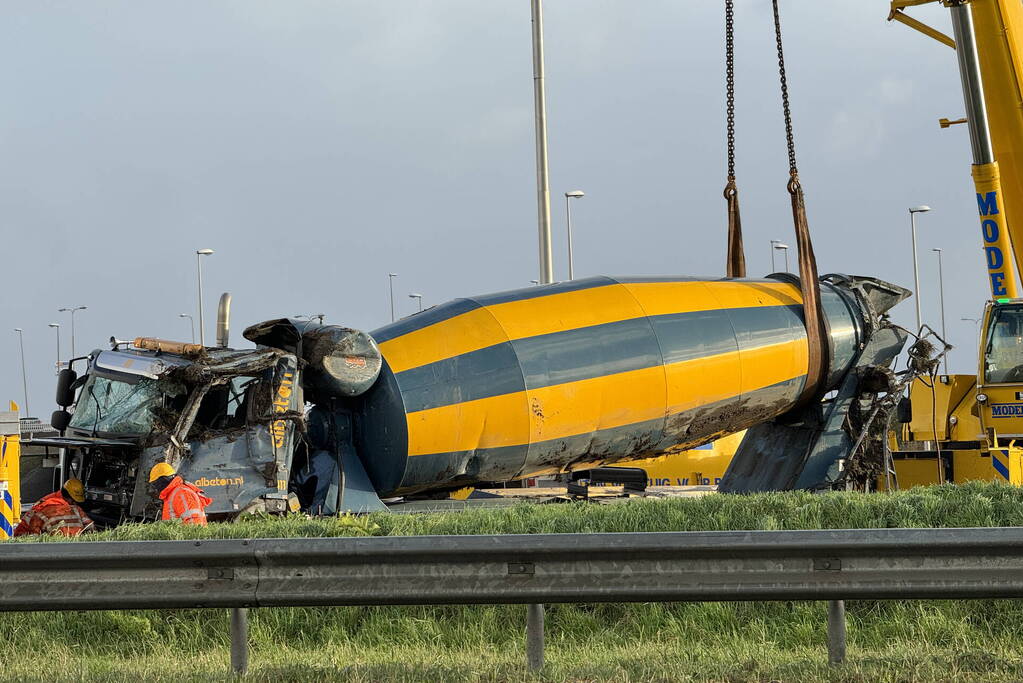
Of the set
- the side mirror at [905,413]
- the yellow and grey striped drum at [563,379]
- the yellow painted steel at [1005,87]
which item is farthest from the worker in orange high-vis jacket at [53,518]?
the yellow painted steel at [1005,87]

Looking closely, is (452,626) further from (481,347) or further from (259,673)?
(481,347)

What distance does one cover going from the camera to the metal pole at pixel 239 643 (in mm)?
5004

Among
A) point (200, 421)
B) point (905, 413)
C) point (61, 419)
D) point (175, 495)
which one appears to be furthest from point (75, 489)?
point (905, 413)

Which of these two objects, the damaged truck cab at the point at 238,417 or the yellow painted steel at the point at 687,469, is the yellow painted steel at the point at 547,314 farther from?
the yellow painted steel at the point at 687,469

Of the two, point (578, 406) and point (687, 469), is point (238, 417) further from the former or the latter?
point (687, 469)

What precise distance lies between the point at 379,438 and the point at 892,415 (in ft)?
18.2

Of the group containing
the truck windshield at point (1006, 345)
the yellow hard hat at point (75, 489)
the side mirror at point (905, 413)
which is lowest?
the yellow hard hat at point (75, 489)

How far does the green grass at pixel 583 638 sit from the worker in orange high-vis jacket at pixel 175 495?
154cm

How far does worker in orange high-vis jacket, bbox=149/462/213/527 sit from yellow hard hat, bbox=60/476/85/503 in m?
1.92

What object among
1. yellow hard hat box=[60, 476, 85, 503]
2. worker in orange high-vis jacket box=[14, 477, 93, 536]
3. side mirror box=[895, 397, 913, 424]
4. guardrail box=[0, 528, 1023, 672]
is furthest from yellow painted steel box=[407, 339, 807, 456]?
side mirror box=[895, 397, 913, 424]

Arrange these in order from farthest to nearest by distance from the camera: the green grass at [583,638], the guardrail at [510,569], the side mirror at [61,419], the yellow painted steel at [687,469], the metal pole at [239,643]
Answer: the yellow painted steel at [687,469], the side mirror at [61,419], the metal pole at [239,643], the green grass at [583,638], the guardrail at [510,569]

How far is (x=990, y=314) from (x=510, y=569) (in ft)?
38.8

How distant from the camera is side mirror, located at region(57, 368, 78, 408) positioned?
10.8m

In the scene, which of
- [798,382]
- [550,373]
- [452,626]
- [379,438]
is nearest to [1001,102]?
[798,382]
